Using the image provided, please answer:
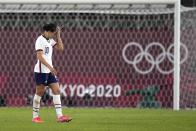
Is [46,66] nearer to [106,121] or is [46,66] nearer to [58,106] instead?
[58,106]

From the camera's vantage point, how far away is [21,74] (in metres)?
16.0

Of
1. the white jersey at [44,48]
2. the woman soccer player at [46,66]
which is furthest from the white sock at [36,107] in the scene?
the white jersey at [44,48]

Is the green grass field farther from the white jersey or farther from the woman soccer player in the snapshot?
the white jersey

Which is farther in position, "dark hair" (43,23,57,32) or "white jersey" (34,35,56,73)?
"white jersey" (34,35,56,73)

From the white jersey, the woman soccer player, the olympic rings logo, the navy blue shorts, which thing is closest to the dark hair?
the woman soccer player

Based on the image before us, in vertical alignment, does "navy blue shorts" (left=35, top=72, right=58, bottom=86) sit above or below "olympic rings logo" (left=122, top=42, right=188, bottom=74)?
below

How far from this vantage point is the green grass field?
29.5 ft

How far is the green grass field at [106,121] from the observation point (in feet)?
29.5

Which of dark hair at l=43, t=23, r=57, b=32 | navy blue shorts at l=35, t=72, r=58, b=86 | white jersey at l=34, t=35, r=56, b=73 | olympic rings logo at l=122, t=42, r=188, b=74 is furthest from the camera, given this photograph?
olympic rings logo at l=122, t=42, r=188, b=74

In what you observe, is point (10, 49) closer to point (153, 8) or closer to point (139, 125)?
point (153, 8)

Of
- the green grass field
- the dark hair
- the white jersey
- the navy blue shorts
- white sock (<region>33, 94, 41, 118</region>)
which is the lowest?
the green grass field

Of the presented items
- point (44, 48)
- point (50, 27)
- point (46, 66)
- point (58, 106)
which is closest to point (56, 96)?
point (58, 106)

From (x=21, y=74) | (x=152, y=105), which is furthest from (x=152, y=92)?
(x=21, y=74)

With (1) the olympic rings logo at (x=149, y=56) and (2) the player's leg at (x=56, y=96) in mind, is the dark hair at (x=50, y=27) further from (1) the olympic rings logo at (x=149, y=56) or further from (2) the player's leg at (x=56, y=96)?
(1) the olympic rings logo at (x=149, y=56)
